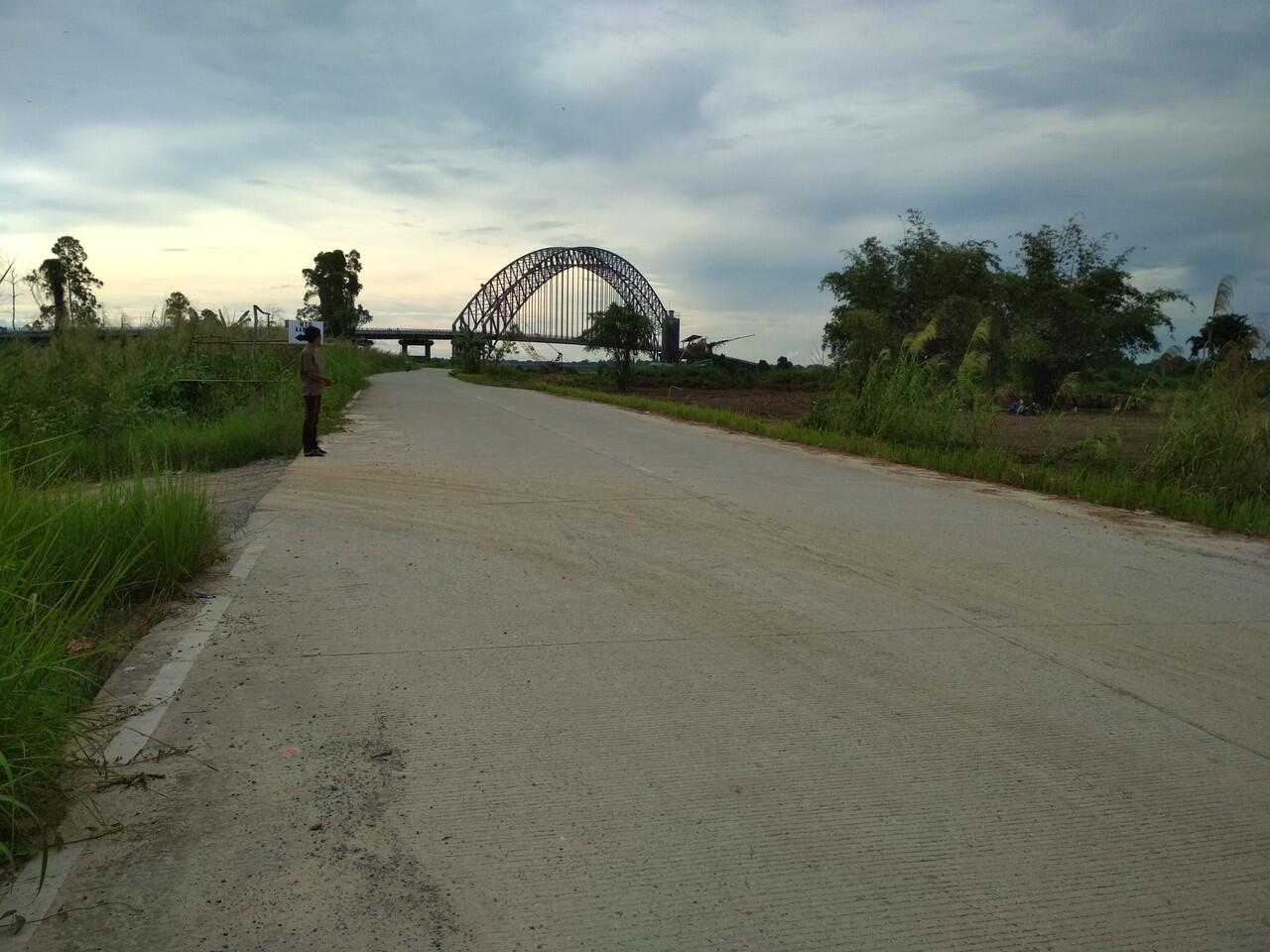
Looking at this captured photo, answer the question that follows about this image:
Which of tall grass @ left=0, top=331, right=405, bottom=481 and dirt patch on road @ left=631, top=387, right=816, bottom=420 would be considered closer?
tall grass @ left=0, top=331, right=405, bottom=481

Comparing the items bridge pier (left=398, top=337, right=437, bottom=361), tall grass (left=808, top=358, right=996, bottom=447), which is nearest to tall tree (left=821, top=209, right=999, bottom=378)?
tall grass (left=808, top=358, right=996, bottom=447)

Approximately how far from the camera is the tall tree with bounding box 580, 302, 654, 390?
59.9m

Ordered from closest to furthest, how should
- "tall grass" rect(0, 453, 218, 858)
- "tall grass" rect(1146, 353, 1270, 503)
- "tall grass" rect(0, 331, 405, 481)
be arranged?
"tall grass" rect(0, 453, 218, 858) < "tall grass" rect(1146, 353, 1270, 503) < "tall grass" rect(0, 331, 405, 481)

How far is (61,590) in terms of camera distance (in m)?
5.42

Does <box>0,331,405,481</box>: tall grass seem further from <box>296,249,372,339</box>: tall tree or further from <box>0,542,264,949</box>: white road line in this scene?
<box>296,249,372,339</box>: tall tree

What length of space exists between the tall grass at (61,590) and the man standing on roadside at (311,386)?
647 centimetres

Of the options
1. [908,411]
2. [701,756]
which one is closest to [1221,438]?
[908,411]

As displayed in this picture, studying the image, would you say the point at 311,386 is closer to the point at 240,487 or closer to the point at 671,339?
the point at 240,487

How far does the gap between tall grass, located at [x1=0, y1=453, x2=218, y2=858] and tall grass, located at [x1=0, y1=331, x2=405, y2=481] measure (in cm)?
346

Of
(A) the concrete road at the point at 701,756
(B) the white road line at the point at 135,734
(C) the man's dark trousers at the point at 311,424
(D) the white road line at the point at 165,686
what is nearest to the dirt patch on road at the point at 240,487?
(C) the man's dark trousers at the point at 311,424

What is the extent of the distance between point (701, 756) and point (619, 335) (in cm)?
5691

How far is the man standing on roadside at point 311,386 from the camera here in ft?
43.2

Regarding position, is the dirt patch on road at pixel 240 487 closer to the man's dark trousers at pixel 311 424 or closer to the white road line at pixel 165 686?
the man's dark trousers at pixel 311 424

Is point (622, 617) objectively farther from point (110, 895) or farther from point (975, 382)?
point (975, 382)
